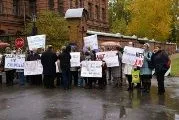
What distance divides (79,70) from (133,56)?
2.60m

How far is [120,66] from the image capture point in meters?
20.1

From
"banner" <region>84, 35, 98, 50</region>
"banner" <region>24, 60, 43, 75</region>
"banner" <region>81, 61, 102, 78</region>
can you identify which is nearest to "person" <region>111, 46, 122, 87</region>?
"banner" <region>81, 61, 102, 78</region>

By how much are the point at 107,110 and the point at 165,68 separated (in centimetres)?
475

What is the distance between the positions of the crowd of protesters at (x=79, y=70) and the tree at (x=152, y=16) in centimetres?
2999

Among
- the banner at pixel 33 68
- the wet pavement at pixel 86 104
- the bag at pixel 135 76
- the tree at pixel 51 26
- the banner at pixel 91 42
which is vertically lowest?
the wet pavement at pixel 86 104

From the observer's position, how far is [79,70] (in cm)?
2047

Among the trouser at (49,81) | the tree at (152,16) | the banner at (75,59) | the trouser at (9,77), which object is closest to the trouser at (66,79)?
the trouser at (49,81)

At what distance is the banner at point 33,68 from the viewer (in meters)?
20.8

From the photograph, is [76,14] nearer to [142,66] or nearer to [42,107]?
[142,66]

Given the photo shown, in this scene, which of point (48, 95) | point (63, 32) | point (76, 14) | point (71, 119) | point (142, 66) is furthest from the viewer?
point (63, 32)

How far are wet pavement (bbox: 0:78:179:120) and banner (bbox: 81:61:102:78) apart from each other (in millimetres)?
785

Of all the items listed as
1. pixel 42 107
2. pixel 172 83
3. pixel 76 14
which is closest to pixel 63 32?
pixel 76 14

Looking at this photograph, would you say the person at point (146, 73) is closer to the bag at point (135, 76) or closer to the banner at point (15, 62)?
the bag at point (135, 76)

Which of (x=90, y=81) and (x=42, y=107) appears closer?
(x=42, y=107)
